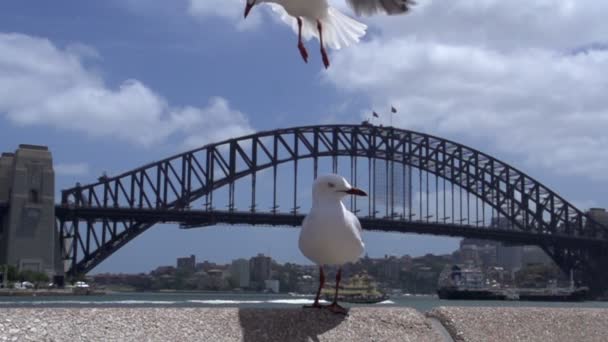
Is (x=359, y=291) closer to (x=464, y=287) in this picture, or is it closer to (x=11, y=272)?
(x=11, y=272)

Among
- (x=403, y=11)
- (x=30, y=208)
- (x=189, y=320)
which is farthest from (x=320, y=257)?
(x=30, y=208)

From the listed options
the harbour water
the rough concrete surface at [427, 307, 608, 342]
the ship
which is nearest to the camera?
the rough concrete surface at [427, 307, 608, 342]

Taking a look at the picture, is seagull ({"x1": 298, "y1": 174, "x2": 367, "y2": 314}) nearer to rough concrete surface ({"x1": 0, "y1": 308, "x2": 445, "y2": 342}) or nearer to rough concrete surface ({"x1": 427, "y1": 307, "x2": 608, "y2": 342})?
rough concrete surface ({"x1": 0, "y1": 308, "x2": 445, "y2": 342})

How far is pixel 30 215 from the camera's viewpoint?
49969 mm

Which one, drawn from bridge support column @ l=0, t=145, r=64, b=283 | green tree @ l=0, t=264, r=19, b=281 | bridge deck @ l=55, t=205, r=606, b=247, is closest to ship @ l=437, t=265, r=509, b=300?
bridge deck @ l=55, t=205, r=606, b=247

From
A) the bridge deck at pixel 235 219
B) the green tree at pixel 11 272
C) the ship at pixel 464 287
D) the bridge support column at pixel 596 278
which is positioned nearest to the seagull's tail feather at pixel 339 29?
the green tree at pixel 11 272

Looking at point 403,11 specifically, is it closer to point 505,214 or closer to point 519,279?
point 505,214

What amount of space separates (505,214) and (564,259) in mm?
5464

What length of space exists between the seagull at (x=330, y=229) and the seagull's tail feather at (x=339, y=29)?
3.76 feet

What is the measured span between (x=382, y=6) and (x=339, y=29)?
1433 millimetres

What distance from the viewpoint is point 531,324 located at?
677cm

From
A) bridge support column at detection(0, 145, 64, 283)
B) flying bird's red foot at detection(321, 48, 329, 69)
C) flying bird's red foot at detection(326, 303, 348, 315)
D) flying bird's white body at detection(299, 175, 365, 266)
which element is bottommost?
flying bird's red foot at detection(326, 303, 348, 315)

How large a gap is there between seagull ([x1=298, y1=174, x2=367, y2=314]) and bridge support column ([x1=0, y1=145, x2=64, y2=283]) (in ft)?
147

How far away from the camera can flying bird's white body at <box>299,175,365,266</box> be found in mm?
5969
